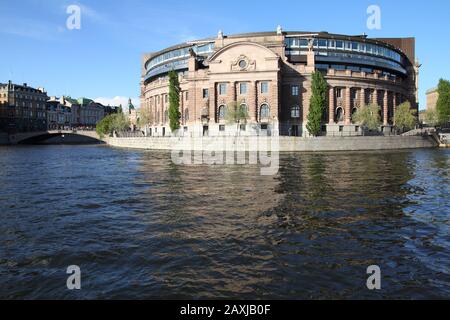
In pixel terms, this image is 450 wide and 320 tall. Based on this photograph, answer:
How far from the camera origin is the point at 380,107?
93562mm

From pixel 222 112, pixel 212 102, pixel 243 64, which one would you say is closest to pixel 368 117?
pixel 243 64

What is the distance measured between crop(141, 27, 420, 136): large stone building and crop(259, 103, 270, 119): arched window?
0.65ft

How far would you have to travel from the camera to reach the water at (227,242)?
9.47 m

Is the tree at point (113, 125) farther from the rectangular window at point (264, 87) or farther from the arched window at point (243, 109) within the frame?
the rectangular window at point (264, 87)

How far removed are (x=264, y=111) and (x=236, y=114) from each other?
8139 millimetres

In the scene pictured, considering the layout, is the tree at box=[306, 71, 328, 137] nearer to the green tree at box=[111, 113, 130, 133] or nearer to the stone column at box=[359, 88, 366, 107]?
the stone column at box=[359, 88, 366, 107]

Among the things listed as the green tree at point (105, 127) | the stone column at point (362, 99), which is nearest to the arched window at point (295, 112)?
the stone column at point (362, 99)

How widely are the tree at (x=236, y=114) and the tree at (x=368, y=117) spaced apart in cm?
2516

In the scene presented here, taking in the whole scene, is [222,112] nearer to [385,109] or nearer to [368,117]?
[368,117]

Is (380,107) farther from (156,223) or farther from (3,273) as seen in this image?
(3,273)

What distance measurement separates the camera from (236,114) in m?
78.6

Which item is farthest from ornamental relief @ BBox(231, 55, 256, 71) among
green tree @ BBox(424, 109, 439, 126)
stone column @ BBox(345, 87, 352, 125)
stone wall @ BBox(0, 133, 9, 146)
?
stone wall @ BBox(0, 133, 9, 146)

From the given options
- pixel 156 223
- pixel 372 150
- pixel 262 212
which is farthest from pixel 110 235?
pixel 372 150
